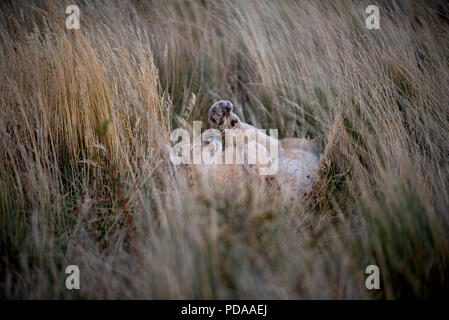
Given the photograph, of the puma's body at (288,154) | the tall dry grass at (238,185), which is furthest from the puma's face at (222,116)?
the tall dry grass at (238,185)

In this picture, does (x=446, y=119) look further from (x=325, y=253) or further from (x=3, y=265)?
(x=3, y=265)

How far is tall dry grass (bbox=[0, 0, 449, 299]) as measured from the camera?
1.38 metres

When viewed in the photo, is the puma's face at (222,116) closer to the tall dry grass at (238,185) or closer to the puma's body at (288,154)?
the puma's body at (288,154)

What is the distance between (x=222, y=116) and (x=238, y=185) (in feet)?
1.83

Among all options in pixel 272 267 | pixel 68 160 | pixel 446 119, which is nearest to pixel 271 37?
pixel 446 119

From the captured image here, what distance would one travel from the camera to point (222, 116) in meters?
2.19

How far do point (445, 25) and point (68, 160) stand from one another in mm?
3034

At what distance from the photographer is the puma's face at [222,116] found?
2.17 metres

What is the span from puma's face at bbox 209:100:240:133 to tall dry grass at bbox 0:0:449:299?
184 millimetres

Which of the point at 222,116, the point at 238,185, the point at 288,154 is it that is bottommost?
the point at 238,185

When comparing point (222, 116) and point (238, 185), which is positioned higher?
point (222, 116)

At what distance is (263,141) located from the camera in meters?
2.25

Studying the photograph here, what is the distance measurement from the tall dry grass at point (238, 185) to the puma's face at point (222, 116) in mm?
184

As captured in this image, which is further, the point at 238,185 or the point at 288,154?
the point at 288,154
